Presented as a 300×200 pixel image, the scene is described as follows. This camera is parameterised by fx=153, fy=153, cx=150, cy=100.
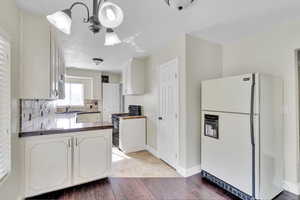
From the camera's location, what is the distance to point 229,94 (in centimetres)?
206

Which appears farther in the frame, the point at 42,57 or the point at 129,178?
the point at 129,178

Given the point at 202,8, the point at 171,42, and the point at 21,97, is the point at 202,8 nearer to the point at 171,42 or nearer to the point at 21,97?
the point at 171,42

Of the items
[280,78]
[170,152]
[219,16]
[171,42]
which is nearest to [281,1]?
[219,16]

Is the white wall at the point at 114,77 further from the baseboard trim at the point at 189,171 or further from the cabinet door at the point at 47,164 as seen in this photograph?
the baseboard trim at the point at 189,171

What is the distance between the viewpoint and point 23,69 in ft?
6.02

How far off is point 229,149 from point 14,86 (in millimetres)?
2725

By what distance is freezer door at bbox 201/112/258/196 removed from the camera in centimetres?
188

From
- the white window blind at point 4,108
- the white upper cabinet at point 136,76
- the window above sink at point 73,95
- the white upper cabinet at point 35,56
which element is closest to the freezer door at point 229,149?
the white upper cabinet at point 136,76

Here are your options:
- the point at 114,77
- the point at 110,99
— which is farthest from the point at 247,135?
the point at 114,77

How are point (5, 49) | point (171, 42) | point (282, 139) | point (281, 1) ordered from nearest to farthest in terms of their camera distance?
point (5, 49) < point (281, 1) < point (282, 139) < point (171, 42)

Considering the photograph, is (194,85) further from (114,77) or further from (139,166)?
(114,77)

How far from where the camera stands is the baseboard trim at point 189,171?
2.55 metres

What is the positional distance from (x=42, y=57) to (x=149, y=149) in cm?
289

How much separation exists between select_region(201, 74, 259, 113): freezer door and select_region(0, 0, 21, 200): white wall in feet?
8.14
